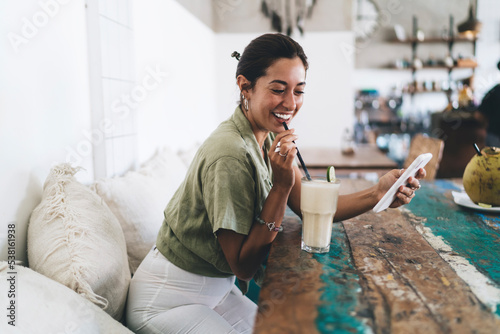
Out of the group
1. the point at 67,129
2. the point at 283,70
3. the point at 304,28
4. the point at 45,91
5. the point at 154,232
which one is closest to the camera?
the point at 283,70

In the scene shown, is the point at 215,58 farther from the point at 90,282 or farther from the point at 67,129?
the point at 90,282

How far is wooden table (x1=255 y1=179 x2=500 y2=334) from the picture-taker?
0.68 m

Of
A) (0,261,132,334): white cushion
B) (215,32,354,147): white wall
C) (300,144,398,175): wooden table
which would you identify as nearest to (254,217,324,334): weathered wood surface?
(0,261,132,334): white cushion

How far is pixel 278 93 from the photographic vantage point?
1215 millimetres

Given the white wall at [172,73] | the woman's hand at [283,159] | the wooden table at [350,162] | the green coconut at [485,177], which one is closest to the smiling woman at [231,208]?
the woman's hand at [283,159]

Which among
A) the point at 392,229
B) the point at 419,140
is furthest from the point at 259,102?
the point at 419,140

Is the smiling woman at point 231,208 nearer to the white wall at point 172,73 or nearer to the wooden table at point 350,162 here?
the white wall at point 172,73

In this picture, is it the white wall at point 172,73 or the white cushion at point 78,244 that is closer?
the white cushion at point 78,244

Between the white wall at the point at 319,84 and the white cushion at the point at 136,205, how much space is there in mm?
3227

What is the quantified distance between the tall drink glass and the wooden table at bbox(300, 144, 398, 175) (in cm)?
207

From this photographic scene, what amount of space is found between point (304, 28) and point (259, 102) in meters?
4.17

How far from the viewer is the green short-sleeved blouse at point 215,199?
1.05 metres

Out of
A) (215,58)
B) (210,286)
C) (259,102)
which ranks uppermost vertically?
(215,58)

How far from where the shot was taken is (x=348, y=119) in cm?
519
